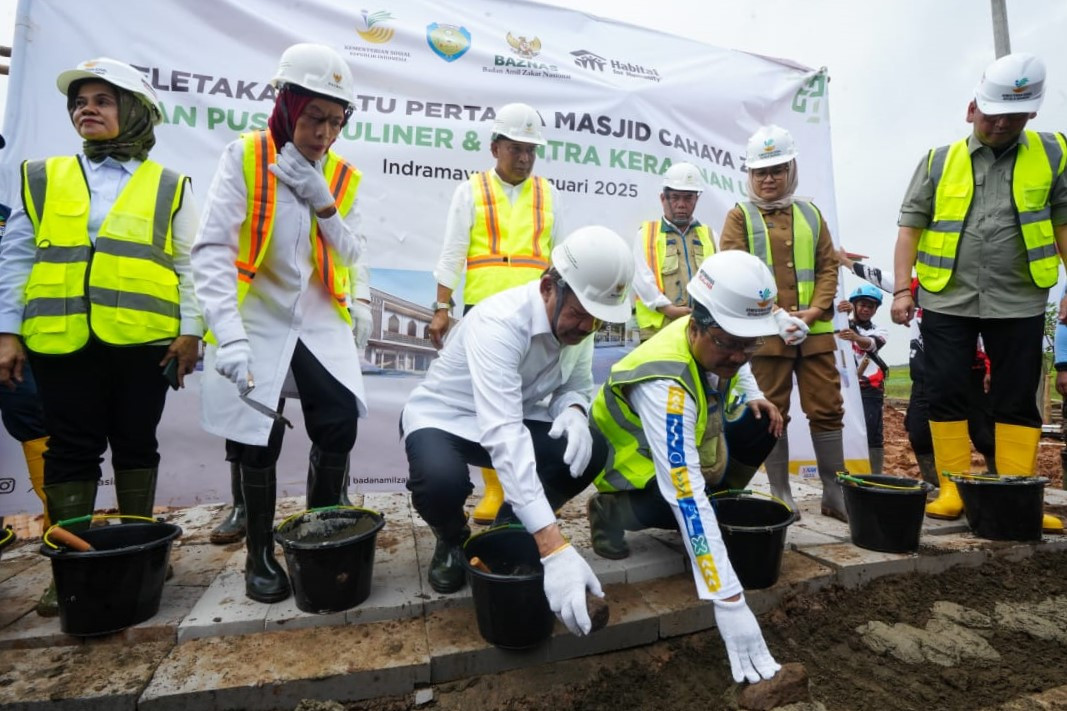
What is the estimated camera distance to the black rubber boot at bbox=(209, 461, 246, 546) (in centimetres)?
261

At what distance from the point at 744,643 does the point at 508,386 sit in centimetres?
96

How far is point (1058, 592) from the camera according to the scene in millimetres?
2264

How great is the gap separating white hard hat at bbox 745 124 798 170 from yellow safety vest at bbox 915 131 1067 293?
0.70 m

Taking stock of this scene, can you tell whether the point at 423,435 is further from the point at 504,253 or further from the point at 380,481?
the point at 380,481

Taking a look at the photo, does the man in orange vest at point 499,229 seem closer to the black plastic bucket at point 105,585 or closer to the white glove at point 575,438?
the white glove at point 575,438

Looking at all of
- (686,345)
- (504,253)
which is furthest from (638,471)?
(504,253)

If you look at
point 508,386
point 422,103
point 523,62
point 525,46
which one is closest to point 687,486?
point 508,386

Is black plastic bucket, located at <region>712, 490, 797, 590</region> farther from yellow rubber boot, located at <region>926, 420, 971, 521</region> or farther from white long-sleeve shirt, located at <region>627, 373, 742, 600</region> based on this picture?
yellow rubber boot, located at <region>926, 420, 971, 521</region>

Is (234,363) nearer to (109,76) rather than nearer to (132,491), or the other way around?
(132,491)

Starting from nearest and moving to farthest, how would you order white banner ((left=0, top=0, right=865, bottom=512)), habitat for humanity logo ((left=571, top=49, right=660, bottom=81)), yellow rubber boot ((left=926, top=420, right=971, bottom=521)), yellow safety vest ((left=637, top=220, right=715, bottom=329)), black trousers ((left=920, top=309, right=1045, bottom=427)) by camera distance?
black trousers ((left=920, top=309, right=1045, bottom=427)) < yellow rubber boot ((left=926, top=420, right=971, bottom=521)) < white banner ((left=0, top=0, right=865, bottom=512)) < yellow safety vest ((left=637, top=220, right=715, bottom=329)) < habitat for humanity logo ((left=571, top=49, right=660, bottom=81))

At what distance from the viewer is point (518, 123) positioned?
2.94m

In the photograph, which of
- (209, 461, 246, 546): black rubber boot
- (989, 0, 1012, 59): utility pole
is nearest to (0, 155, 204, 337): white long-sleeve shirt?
(209, 461, 246, 546): black rubber boot

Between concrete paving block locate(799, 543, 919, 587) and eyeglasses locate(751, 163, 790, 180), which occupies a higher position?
eyeglasses locate(751, 163, 790, 180)

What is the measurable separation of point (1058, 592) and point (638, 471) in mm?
1678
